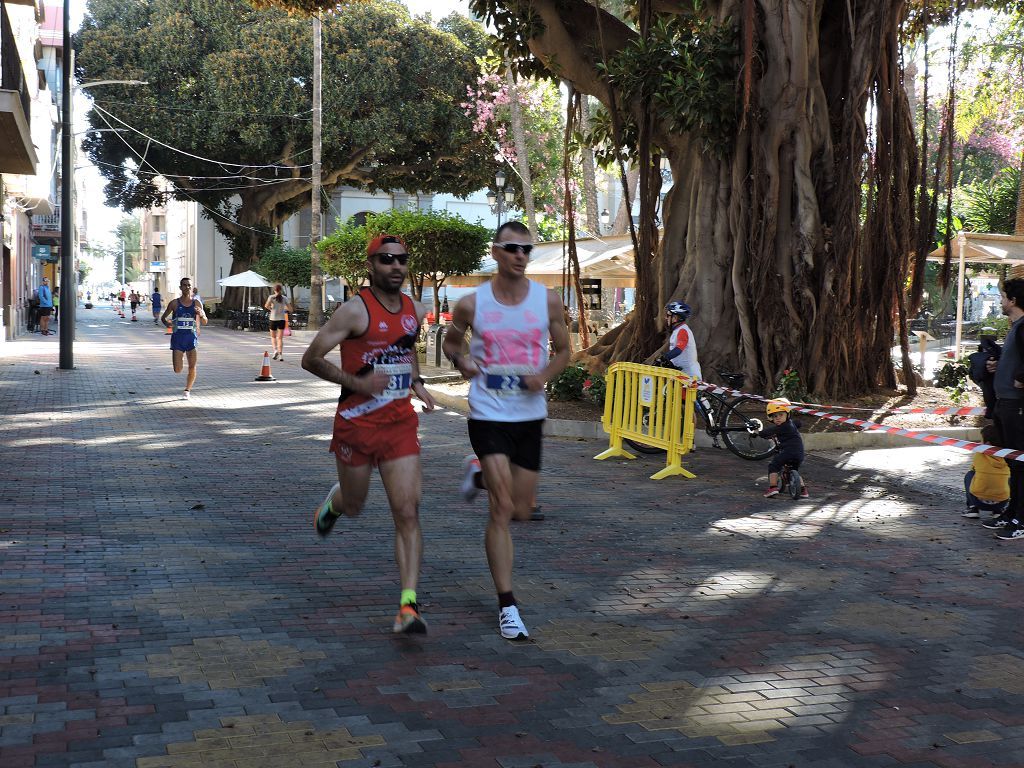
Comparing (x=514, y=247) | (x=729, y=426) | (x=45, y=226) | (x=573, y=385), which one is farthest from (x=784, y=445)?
(x=45, y=226)

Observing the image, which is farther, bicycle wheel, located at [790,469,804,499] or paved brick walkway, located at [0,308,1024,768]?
bicycle wheel, located at [790,469,804,499]

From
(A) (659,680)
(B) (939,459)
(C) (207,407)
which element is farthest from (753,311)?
(A) (659,680)

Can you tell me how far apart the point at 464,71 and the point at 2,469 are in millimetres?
37449

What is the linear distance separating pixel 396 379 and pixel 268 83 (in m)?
39.7

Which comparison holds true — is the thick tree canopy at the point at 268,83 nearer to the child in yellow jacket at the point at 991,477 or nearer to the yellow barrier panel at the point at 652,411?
the yellow barrier panel at the point at 652,411

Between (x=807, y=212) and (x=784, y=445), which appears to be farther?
(x=807, y=212)

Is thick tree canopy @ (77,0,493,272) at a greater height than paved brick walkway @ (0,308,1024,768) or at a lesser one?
greater

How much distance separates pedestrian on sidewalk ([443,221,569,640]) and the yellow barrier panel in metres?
5.25

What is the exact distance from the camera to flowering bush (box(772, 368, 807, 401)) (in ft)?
47.0

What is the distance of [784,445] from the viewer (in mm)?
9594

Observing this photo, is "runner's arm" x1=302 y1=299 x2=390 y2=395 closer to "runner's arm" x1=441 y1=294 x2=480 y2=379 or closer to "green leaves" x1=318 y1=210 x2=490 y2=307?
"runner's arm" x1=441 y1=294 x2=480 y2=379

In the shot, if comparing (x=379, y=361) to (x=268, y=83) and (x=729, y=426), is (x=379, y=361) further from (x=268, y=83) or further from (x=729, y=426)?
(x=268, y=83)

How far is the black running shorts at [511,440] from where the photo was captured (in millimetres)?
5367

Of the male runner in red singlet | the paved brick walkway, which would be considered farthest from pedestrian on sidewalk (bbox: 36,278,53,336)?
the male runner in red singlet
